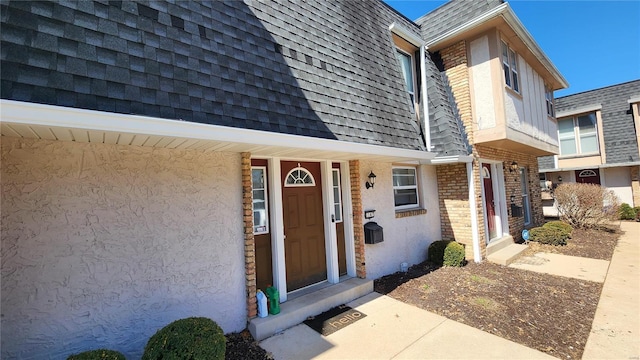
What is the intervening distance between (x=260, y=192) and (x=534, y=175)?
39.3 ft

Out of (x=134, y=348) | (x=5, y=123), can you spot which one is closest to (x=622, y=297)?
(x=134, y=348)

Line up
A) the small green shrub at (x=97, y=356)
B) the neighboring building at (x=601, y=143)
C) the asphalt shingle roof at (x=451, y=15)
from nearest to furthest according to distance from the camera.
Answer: the small green shrub at (x=97, y=356)
the asphalt shingle roof at (x=451, y=15)
the neighboring building at (x=601, y=143)

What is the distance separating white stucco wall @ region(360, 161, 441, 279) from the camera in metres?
6.30

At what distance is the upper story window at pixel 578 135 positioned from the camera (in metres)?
15.8

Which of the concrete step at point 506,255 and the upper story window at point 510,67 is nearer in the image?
the concrete step at point 506,255

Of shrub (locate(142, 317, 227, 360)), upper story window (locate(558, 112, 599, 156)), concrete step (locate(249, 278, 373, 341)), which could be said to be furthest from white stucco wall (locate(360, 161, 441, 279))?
upper story window (locate(558, 112, 599, 156))

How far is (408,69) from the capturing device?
786 centimetres

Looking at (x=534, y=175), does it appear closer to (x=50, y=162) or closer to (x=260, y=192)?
(x=260, y=192)

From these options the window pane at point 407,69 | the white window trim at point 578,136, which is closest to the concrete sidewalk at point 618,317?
the window pane at point 407,69

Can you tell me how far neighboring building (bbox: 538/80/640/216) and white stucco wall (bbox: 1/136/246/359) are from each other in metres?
17.5

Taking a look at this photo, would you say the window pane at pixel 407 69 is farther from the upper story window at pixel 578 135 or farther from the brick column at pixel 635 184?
the brick column at pixel 635 184

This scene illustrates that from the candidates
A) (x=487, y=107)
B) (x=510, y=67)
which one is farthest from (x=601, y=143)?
(x=487, y=107)

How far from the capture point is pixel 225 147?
388 cm

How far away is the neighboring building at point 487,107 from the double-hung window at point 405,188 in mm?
1008
